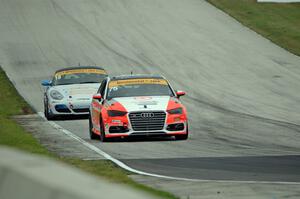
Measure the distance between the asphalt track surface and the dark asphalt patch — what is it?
14 mm

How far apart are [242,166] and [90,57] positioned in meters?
25.0

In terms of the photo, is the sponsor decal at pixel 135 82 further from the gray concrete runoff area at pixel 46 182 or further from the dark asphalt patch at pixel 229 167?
the gray concrete runoff area at pixel 46 182

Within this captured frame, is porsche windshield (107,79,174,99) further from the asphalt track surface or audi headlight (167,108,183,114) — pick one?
the asphalt track surface

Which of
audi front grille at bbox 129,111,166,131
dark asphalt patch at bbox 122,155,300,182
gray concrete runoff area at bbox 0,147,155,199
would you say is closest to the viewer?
gray concrete runoff area at bbox 0,147,155,199

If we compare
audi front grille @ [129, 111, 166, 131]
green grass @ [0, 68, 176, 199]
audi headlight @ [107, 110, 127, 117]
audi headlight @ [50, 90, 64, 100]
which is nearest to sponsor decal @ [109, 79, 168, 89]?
audi headlight @ [107, 110, 127, 117]

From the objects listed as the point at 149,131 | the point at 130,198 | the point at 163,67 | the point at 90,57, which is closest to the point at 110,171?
the point at 149,131

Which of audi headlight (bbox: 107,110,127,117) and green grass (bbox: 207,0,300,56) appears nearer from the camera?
audi headlight (bbox: 107,110,127,117)

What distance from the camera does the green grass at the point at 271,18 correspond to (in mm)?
41875

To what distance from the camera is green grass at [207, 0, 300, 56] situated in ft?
137

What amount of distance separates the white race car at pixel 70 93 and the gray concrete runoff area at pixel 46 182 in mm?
19907

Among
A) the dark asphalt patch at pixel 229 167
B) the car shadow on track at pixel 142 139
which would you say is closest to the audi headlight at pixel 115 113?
the car shadow on track at pixel 142 139

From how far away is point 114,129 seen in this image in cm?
1988

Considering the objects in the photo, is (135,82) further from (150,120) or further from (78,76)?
(78,76)

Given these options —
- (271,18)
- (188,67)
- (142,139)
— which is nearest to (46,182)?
(142,139)
